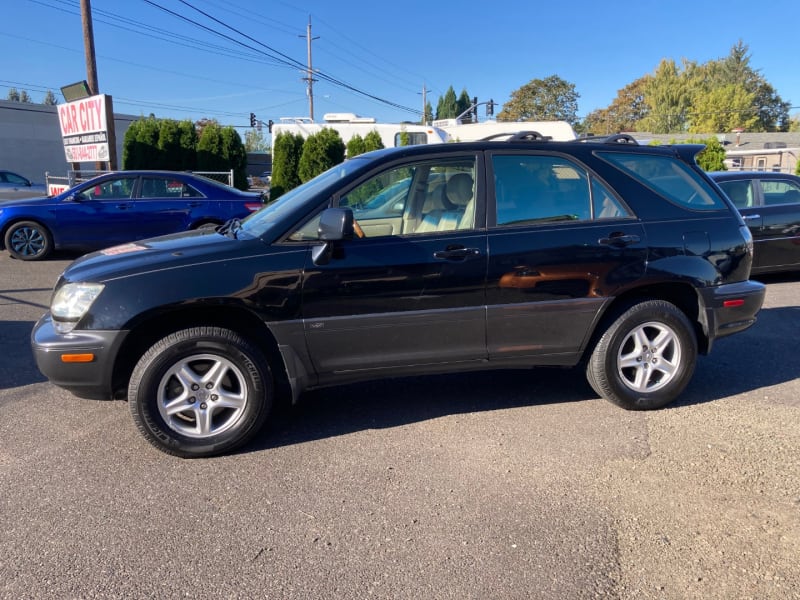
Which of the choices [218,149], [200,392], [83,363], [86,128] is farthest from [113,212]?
[218,149]

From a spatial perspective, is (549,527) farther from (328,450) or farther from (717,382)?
(717,382)

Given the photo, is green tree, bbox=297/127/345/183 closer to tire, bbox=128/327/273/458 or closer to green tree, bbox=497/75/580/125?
tire, bbox=128/327/273/458

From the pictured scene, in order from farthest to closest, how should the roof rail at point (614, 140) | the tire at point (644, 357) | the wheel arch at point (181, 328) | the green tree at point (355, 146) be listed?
the green tree at point (355, 146), the roof rail at point (614, 140), the tire at point (644, 357), the wheel arch at point (181, 328)

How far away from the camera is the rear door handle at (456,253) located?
12.4ft

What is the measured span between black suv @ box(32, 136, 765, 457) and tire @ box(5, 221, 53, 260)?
24.3 ft

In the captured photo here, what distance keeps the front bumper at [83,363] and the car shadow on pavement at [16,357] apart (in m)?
1.52

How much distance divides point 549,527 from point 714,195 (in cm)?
288

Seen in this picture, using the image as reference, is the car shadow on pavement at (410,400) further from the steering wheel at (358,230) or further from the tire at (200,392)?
the steering wheel at (358,230)

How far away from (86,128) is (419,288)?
46.9 ft

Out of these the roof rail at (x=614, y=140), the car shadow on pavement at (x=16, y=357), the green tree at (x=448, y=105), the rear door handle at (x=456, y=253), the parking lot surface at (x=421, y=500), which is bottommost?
the parking lot surface at (x=421, y=500)

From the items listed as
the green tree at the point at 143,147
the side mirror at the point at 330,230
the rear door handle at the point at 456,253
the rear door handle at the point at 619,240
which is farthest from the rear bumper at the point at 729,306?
the green tree at the point at 143,147

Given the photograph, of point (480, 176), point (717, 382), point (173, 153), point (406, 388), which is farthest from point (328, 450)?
point (173, 153)

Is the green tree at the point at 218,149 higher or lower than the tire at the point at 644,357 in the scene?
higher

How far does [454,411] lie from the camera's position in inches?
168
